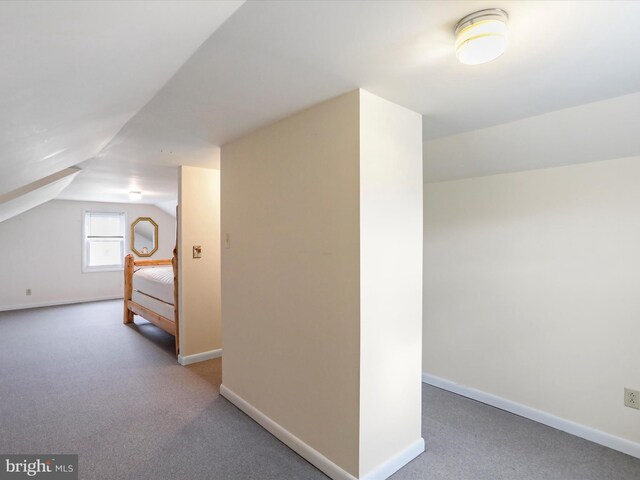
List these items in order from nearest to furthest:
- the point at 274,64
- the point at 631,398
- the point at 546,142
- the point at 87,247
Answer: the point at 274,64
the point at 631,398
the point at 546,142
the point at 87,247

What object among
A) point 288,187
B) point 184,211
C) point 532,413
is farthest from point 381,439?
point 184,211

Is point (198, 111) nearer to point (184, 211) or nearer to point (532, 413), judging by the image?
point (184, 211)

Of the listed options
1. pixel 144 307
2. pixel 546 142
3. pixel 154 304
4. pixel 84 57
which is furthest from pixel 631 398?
pixel 144 307

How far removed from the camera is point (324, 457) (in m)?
1.91

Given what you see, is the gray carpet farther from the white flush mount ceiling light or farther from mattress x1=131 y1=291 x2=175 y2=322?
the white flush mount ceiling light

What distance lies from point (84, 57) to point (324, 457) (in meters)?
2.13

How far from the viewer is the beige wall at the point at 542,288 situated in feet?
6.98

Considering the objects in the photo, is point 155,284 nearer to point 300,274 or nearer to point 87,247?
point 300,274

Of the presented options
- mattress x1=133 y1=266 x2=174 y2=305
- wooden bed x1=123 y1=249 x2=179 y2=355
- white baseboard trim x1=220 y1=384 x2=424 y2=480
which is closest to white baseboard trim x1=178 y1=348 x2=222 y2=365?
wooden bed x1=123 y1=249 x2=179 y2=355

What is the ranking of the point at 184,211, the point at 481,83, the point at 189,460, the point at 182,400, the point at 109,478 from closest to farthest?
the point at 481,83, the point at 109,478, the point at 189,460, the point at 182,400, the point at 184,211

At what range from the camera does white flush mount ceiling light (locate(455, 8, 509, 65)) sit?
1.11 meters

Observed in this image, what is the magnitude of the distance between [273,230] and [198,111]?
Answer: 0.85 meters

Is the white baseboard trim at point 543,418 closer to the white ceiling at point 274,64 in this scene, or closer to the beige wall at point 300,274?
the beige wall at point 300,274

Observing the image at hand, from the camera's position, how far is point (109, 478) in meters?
1.85
